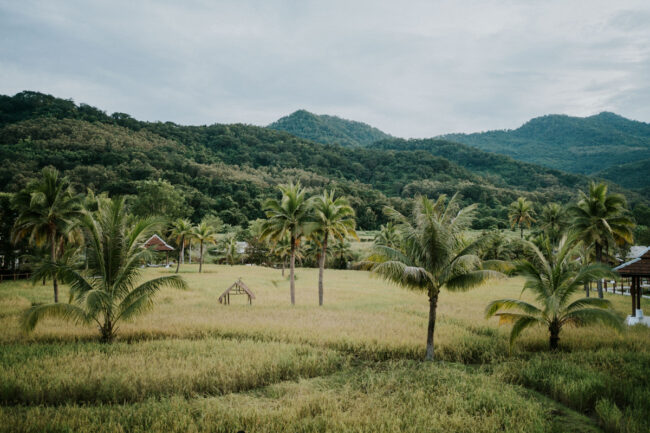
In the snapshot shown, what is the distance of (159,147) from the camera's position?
13538 cm

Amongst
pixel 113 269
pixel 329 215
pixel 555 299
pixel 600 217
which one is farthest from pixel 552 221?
pixel 113 269

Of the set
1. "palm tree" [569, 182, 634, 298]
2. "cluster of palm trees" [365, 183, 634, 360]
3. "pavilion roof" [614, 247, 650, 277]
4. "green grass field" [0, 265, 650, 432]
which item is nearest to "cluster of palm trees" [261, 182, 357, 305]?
"green grass field" [0, 265, 650, 432]

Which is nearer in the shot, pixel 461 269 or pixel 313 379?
pixel 313 379

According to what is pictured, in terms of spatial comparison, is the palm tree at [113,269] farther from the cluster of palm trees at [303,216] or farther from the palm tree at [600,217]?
the palm tree at [600,217]

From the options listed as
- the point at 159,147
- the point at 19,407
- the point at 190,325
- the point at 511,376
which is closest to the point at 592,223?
the point at 511,376

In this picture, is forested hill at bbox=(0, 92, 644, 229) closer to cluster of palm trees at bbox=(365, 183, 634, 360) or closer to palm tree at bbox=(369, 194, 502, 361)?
cluster of palm trees at bbox=(365, 183, 634, 360)

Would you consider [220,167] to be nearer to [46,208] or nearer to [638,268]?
[46,208]

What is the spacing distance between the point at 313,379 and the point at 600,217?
2228cm

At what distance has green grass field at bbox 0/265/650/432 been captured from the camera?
7270mm

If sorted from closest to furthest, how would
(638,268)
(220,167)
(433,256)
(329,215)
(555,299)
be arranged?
(433,256) < (555,299) < (638,268) < (329,215) < (220,167)

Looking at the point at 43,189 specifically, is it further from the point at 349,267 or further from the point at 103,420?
the point at 349,267

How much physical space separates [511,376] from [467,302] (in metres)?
15.7

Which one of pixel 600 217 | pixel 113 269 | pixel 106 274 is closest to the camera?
pixel 106 274

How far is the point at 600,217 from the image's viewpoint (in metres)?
22.1
